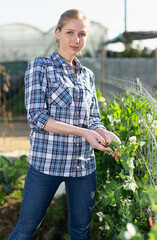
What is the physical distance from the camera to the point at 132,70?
400 inches

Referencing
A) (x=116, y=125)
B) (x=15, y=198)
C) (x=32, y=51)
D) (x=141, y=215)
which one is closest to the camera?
(x=141, y=215)

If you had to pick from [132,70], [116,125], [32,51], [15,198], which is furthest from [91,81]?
[32,51]

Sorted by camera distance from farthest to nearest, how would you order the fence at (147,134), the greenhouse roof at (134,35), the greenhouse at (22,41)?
the greenhouse at (22,41), the greenhouse roof at (134,35), the fence at (147,134)

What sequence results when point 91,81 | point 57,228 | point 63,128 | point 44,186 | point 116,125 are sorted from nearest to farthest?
point 63,128 → point 44,186 → point 91,81 → point 116,125 → point 57,228

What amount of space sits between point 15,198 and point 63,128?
1935 mm

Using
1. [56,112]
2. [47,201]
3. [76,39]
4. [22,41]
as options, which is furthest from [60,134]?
[22,41]

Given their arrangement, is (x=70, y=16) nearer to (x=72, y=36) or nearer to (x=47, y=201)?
(x=72, y=36)

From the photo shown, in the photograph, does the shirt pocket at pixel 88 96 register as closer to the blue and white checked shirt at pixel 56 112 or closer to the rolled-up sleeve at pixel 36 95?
the blue and white checked shirt at pixel 56 112

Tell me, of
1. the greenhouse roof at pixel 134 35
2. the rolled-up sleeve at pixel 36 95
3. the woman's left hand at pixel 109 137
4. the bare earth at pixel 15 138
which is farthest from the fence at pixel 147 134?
the greenhouse roof at pixel 134 35

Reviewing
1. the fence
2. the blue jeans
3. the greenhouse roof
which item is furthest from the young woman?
the greenhouse roof

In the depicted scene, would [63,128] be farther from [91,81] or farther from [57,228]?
[57,228]

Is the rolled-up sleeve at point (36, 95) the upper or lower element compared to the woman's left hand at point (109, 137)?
upper

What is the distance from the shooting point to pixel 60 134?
164cm

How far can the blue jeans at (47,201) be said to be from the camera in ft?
5.42
